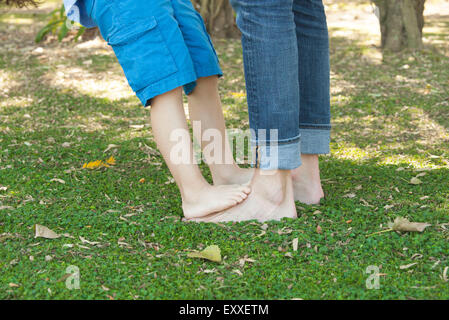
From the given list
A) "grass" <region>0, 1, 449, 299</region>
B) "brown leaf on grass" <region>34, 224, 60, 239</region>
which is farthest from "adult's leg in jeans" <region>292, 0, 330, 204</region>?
"brown leaf on grass" <region>34, 224, 60, 239</region>

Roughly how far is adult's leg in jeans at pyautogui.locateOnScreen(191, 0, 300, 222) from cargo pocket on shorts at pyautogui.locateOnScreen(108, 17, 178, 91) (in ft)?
0.89

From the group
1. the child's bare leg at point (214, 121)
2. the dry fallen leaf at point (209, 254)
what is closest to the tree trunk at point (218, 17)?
the child's bare leg at point (214, 121)

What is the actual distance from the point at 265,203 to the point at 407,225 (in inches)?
19.2

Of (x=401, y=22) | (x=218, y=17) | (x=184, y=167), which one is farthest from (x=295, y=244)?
(x=218, y=17)

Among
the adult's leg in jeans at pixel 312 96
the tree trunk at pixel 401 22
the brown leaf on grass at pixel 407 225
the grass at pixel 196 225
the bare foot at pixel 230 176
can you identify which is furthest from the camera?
the tree trunk at pixel 401 22

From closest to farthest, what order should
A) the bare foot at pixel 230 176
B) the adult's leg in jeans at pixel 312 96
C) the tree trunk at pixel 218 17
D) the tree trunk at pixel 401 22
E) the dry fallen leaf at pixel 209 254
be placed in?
the dry fallen leaf at pixel 209 254 < the adult's leg in jeans at pixel 312 96 < the bare foot at pixel 230 176 < the tree trunk at pixel 401 22 < the tree trunk at pixel 218 17

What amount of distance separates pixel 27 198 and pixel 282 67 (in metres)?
1.15

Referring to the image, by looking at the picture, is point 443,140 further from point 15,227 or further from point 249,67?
point 15,227

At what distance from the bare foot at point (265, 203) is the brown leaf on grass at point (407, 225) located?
35cm

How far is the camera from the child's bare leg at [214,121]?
212 centimetres

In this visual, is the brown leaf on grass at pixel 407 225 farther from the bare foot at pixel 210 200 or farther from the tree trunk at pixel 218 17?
the tree trunk at pixel 218 17

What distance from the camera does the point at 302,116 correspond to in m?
2.10

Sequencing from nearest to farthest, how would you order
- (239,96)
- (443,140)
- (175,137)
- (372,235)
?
(372,235), (175,137), (443,140), (239,96)
